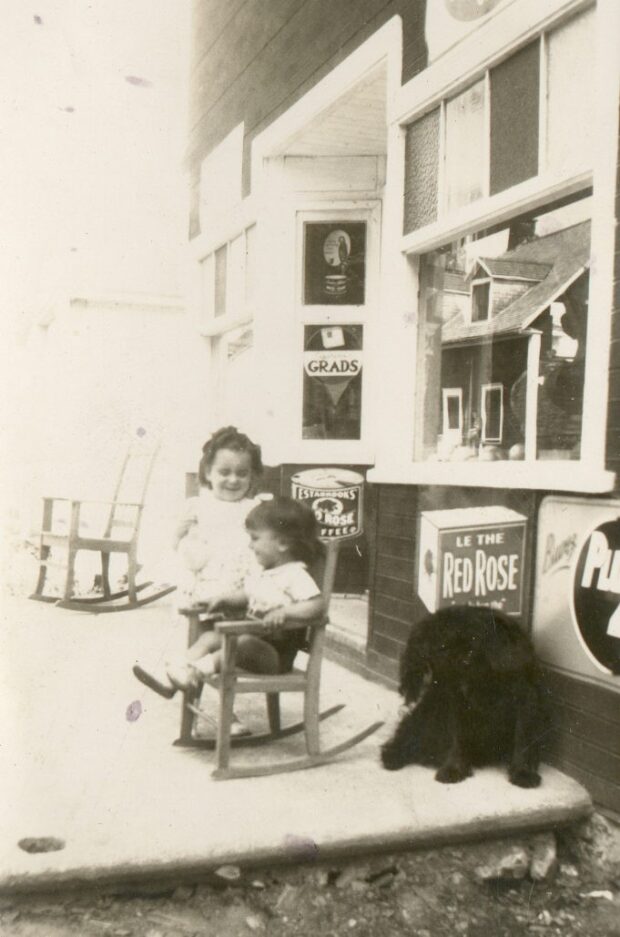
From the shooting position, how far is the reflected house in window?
3.00 m

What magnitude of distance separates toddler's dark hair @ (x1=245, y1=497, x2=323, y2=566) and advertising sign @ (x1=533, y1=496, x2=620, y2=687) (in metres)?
0.79

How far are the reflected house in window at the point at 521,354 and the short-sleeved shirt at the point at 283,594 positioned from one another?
95 cm

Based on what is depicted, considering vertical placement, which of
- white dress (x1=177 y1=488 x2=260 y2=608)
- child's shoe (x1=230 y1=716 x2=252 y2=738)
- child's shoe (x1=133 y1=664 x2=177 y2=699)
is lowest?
child's shoe (x1=230 y1=716 x2=252 y2=738)

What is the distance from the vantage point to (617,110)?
2658 mm

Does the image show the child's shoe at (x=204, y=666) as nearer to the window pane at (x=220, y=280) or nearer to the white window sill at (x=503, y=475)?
the white window sill at (x=503, y=475)

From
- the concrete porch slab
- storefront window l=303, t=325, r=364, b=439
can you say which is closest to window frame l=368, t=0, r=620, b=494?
the concrete porch slab

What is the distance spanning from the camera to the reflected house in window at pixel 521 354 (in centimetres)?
300

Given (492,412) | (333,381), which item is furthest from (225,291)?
(492,412)

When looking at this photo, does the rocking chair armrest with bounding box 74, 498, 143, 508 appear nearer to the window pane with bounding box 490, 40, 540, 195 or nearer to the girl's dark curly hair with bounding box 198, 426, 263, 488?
the girl's dark curly hair with bounding box 198, 426, 263, 488

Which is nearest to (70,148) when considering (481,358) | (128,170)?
(128,170)

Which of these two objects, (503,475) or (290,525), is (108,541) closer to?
(290,525)

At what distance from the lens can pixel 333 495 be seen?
5301 millimetres

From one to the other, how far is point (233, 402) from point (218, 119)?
203cm

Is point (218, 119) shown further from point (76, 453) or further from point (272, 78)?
point (76, 453)
